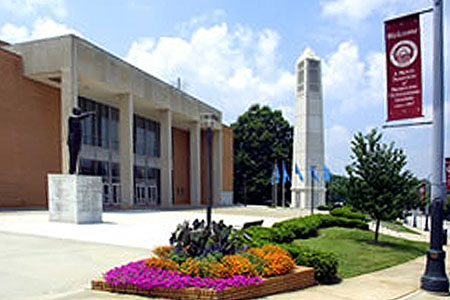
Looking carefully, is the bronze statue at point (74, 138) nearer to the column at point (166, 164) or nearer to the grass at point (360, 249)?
the grass at point (360, 249)

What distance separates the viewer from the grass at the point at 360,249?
11.8 metres

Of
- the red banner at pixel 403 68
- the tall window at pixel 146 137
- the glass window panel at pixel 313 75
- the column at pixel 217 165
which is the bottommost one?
the column at pixel 217 165

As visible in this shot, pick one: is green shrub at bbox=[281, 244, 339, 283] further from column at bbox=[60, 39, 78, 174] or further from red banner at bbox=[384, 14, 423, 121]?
column at bbox=[60, 39, 78, 174]

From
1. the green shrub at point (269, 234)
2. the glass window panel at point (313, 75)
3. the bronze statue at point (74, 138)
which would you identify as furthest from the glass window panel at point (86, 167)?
the glass window panel at point (313, 75)

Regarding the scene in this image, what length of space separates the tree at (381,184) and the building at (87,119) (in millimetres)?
11213

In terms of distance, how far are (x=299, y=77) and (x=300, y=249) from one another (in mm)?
43885

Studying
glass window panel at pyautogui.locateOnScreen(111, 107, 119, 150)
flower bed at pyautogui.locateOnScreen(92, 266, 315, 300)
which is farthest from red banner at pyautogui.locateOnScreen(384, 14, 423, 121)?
glass window panel at pyautogui.locateOnScreen(111, 107, 119, 150)

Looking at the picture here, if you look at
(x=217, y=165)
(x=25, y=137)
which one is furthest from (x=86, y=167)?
(x=217, y=165)

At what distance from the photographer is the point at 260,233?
12188 mm

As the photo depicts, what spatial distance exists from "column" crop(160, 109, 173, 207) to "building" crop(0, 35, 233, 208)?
10 cm

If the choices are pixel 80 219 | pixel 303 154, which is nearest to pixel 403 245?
pixel 80 219

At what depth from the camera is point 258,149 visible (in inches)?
3019

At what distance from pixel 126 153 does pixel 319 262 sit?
26.9 meters

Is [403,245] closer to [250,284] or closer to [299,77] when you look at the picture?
[250,284]
